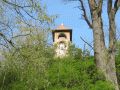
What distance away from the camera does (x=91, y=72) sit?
13.3m

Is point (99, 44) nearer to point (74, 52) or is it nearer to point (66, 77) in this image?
point (74, 52)

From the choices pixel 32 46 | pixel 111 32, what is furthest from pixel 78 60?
pixel 32 46

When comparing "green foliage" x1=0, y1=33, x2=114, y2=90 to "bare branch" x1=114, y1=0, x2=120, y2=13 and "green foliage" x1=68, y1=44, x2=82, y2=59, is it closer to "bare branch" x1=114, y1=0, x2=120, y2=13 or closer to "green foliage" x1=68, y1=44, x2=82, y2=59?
"green foliage" x1=68, y1=44, x2=82, y2=59

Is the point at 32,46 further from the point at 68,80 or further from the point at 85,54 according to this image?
the point at 85,54

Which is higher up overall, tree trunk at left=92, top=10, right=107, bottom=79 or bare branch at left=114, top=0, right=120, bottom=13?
bare branch at left=114, top=0, right=120, bottom=13

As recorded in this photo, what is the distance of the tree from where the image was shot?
45.5ft

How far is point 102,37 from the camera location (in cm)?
1470

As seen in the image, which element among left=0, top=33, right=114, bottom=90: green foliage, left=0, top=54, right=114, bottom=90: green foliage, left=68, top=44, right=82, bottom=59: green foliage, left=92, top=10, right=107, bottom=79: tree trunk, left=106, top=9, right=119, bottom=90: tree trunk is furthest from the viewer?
left=68, top=44, right=82, bottom=59: green foliage

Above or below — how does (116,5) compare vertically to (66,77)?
above

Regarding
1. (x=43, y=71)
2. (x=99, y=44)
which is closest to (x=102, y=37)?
(x=99, y=44)

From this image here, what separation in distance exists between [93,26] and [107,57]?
1.20 m

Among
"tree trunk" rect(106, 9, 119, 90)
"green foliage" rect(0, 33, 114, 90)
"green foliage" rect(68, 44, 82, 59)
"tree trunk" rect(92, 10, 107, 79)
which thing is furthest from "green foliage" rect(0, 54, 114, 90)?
"tree trunk" rect(106, 9, 119, 90)

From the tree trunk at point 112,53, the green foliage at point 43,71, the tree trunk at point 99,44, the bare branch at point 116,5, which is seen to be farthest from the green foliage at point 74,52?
the bare branch at point 116,5

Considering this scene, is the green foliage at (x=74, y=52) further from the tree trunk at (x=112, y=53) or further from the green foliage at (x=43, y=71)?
the tree trunk at (x=112, y=53)
